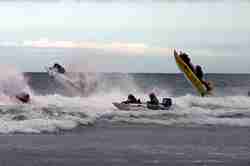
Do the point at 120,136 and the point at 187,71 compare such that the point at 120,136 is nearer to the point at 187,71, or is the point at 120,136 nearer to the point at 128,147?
the point at 128,147

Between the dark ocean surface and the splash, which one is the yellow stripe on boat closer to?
the dark ocean surface

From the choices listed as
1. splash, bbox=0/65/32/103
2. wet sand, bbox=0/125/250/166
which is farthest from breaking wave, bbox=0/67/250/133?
wet sand, bbox=0/125/250/166

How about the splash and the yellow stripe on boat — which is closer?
the splash

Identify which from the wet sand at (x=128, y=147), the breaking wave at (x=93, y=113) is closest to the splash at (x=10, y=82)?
the breaking wave at (x=93, y=113)

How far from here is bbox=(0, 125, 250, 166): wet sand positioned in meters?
17.0

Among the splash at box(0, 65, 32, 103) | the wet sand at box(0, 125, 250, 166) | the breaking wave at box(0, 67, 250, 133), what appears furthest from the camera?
the splash at box(0, 65, 32, 103)

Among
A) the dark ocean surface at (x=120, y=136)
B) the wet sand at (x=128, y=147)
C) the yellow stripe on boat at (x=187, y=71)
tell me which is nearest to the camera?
the wet sand at (x=128, y=147)

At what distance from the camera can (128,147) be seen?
772 inches

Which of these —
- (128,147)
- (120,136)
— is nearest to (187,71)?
(120,136)

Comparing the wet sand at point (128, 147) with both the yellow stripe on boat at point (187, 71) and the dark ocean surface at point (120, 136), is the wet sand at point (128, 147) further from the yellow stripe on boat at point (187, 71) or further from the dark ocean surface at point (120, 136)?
the yellow stripe on boat at point (187, 71)

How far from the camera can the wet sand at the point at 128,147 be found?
17016 mm

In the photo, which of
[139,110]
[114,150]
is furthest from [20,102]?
[114,150]

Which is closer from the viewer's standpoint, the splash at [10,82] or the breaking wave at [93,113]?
the breaking wave at [93,113]

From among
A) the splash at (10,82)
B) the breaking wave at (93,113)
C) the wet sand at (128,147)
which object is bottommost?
the wet sand at (128,147)
